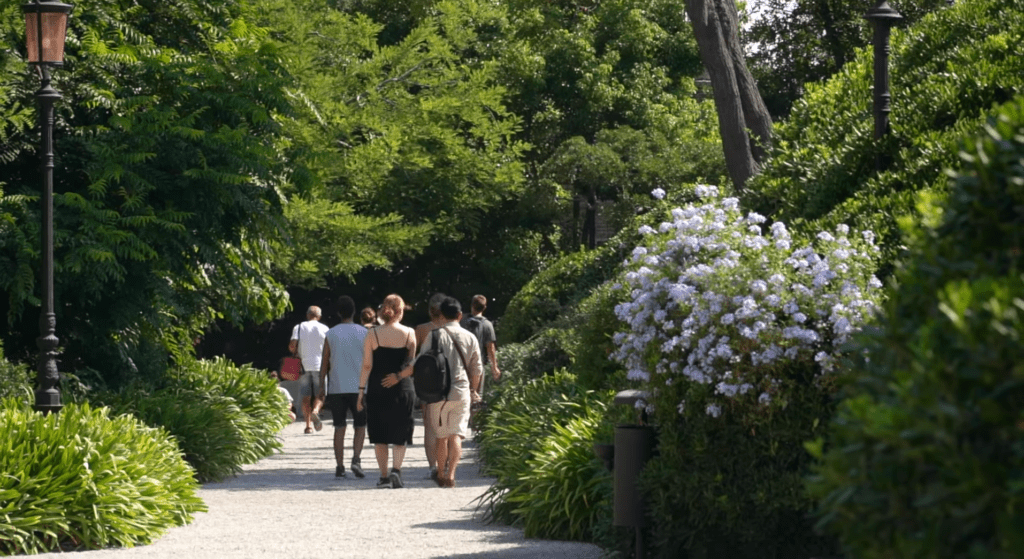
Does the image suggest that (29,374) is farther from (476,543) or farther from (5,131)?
(476,543)

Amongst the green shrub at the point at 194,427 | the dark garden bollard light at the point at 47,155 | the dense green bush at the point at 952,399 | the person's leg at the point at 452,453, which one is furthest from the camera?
the green shrub at the point at 194,427

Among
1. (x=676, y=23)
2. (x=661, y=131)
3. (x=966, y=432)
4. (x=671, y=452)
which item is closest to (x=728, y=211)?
(x=671, y=452)

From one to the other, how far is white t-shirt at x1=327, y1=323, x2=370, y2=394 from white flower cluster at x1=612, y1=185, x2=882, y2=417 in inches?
269

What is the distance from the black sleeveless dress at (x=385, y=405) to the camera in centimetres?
1306

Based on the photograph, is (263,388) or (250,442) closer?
(250,442)

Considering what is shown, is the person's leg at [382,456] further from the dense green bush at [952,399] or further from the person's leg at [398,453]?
the dense green bush at [952,399]

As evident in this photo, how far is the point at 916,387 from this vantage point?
320 centimetres

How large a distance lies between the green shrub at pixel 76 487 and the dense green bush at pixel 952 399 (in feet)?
20.7

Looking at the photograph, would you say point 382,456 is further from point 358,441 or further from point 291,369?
point 291,369

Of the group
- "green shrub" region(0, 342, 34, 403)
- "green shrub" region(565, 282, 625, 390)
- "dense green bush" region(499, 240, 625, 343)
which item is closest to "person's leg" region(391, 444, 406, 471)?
"green shrub" region(565, 282, 625, 390)

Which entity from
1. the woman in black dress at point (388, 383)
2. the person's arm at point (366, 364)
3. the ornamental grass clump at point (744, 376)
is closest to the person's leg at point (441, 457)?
the woman in black dress at point (388, 383)

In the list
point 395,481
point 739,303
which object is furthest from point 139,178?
point 739,303

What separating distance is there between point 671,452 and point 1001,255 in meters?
4.17

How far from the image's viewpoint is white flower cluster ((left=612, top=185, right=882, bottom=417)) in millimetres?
7043
